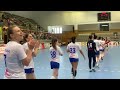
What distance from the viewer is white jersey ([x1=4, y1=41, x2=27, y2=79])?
11.9ft

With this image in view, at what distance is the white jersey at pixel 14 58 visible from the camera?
3.63 m

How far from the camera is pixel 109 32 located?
46656 millimetres

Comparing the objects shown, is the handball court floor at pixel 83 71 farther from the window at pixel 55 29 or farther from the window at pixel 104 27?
the window at pixel 55 29

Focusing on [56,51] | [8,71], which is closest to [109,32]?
[56,51]

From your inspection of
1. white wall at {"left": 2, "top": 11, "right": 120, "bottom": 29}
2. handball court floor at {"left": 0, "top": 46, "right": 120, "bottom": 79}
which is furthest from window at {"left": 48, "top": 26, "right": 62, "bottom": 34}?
handball court floor at {"left": 0, "top": 46, "right": 120, "bottom": 79}

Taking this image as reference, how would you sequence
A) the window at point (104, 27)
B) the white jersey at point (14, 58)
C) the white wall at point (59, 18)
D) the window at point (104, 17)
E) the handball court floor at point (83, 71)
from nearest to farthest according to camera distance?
the white jersey at point (14, 58), the handball court floor at point (83, 71), the window at point (104, 17), the window at point (104, 27), the white wall at point (59, 18)

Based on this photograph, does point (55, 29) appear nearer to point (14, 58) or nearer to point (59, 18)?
point (59, 18)

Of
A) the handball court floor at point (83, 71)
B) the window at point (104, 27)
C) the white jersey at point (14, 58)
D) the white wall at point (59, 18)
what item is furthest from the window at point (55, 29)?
the white jersey at point (14, 58)

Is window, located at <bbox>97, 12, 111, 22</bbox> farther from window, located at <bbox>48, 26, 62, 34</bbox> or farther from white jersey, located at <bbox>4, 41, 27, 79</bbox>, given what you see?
white jersey, located at <bbox>4, 41, 27, 79</bbox>
